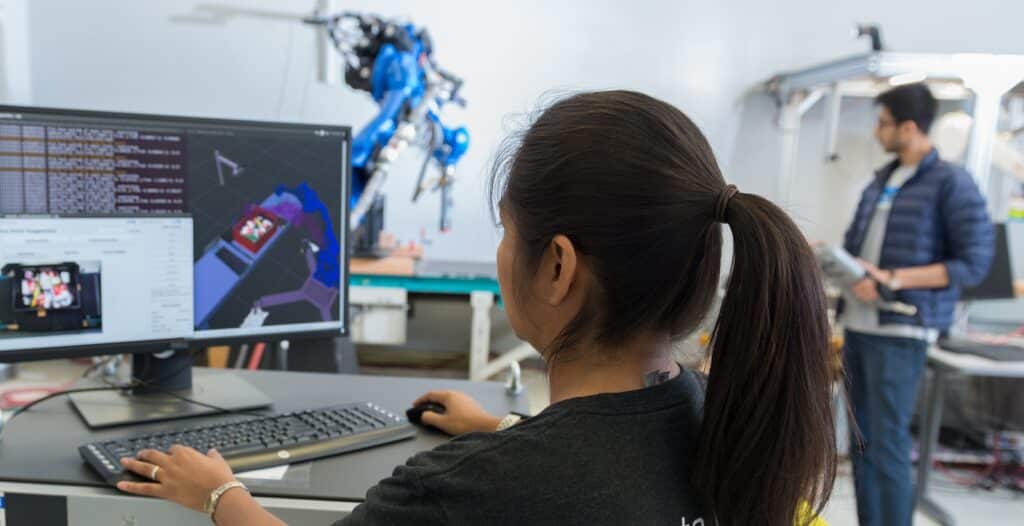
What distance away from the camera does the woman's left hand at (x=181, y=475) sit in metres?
0.85

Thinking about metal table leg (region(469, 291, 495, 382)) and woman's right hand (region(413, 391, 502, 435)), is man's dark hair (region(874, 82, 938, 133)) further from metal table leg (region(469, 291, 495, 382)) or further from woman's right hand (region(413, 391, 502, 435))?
woman's right hand (region(413, 391, 502, 435))

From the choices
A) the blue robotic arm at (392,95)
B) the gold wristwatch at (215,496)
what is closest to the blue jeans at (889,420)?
the blue robotic arm at (392,95)

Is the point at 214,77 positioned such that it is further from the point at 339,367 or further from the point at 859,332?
the point at 859,332

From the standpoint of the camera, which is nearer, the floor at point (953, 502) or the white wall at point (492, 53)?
the floor at point (953, 502)

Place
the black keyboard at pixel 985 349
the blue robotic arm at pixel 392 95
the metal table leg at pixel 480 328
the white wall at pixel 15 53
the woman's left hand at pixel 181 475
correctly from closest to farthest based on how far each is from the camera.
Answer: the woman's left hand at pixel 181 475 → the blue robotic arm at pixel 392 95 → the black keyboard at pixel 985 349 → the metal table leg at pixel 480 328 → the white wall at pixel 15 53

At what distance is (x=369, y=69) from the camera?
2791mm

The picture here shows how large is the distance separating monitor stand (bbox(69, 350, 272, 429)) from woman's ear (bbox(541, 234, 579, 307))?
2.14 feet

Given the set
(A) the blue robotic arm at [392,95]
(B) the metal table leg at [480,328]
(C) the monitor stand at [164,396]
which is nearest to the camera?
(C) the monitor stand at [164,396]

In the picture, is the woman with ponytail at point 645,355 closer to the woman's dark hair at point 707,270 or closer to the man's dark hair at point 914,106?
the woman's dark hair at point 707,270

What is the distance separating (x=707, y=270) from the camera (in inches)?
28.3

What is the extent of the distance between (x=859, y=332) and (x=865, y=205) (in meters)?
0.41

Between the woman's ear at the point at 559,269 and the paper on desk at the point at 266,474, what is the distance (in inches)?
16.9

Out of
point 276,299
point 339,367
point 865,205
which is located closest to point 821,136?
point 865,205

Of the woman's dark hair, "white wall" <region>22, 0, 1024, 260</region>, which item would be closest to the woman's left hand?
the woman's dark hair
